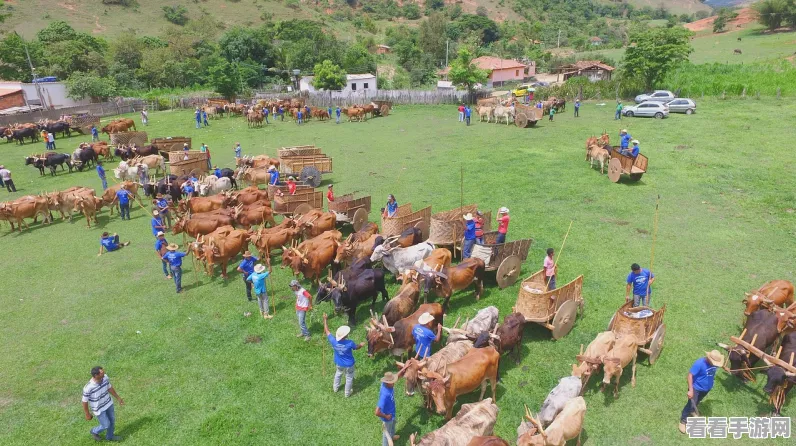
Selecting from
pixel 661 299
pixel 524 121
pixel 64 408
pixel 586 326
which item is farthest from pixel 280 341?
pixel 524 121

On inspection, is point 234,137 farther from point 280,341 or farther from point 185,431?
A: point 185,431

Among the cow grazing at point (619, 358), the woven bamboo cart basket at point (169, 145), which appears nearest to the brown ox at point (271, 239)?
the cow grazing at point (619, 358)

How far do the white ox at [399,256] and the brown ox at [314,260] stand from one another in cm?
133

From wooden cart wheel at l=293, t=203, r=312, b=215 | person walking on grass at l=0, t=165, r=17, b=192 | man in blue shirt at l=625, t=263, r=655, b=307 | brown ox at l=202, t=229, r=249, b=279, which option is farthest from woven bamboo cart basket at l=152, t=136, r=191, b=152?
man in blue shirt at l=625, t=263, r=655, b=307

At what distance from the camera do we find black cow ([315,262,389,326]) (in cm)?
1070

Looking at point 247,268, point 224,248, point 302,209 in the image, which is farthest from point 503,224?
point 224,248

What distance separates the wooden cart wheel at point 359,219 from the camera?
1533cm

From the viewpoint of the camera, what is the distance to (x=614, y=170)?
19438mm

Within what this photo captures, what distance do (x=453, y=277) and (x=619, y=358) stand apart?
156 inches

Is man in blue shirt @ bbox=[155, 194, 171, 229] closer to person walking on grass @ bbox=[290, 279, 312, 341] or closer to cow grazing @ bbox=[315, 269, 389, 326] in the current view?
cow grazing @ bbox=[315, 269, 389, 326]

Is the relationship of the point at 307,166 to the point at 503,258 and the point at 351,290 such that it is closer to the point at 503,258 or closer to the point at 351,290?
the point at 351,290

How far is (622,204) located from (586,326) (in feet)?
28.2

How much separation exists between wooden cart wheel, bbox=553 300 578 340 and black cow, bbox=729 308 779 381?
280cm

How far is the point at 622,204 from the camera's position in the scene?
56.5ft
